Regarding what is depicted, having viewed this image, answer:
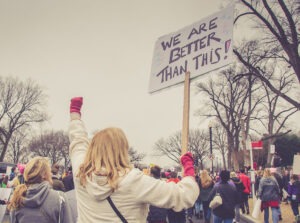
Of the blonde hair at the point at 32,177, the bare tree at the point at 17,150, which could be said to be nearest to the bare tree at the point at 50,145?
the bare tree at the point at 17,150

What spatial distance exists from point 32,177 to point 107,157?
74.9 inches

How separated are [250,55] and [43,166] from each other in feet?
53.8

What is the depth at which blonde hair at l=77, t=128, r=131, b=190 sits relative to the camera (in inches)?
87.6

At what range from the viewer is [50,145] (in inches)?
2773

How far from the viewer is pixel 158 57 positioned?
4.04m

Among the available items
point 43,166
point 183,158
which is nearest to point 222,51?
point 183,158

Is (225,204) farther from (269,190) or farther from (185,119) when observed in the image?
(185,119)

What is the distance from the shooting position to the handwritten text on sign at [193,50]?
3.60 metres

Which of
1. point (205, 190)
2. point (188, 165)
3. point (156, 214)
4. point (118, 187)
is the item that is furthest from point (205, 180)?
point (118, 187)

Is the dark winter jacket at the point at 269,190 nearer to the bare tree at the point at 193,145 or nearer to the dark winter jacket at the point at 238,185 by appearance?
the dark winter jacket at the point at 238,185

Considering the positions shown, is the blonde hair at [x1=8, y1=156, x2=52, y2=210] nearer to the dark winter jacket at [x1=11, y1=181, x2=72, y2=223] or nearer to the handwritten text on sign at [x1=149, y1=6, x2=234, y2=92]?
the dark winter jacket at [x1=11, y1=181, x2=72, y2=223]

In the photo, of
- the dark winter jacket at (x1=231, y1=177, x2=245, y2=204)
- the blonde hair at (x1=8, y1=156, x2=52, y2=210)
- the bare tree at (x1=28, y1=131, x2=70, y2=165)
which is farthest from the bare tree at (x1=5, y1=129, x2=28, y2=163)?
the blonde hair at (x1=8, y1=156, x2=52, y2=210)

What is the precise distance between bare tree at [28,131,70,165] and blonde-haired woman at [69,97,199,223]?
68.2 m

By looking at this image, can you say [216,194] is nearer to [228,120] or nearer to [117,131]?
[117,131]
